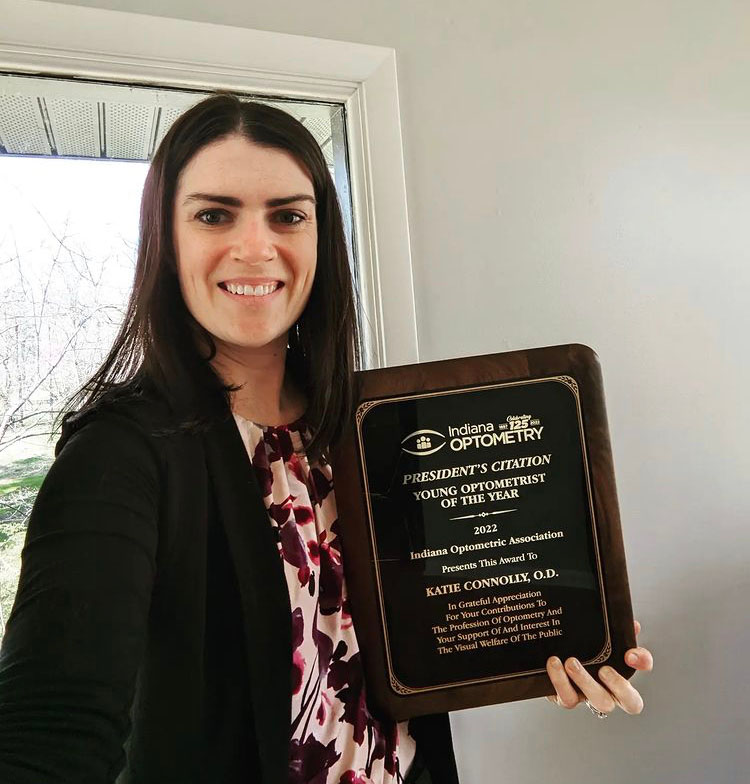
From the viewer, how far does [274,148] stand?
0.77 m

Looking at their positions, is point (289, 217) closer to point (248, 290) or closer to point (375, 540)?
point (248, 290)

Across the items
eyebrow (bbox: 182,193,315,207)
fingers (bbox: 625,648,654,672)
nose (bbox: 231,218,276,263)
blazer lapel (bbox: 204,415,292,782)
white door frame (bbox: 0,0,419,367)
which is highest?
white door frame (bbox: 0,0,419,367)

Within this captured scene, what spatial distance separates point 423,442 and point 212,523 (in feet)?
0.84

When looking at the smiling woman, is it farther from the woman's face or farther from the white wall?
the white wall

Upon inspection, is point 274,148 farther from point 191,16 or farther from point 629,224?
point 629,224

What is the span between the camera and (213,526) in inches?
27.2

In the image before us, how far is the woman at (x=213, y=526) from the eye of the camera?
1.77 ft

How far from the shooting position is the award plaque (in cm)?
76

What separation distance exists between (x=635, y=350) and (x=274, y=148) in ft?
2.80

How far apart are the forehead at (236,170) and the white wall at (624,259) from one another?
0.43m

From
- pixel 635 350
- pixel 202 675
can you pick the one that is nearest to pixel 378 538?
pixel 202 675

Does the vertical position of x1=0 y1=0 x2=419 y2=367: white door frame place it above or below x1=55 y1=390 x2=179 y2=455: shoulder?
above

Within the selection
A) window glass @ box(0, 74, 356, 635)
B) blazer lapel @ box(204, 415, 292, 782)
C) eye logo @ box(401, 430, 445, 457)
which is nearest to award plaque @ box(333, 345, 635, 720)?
eye logo @ box(401, 430, 445, 457)

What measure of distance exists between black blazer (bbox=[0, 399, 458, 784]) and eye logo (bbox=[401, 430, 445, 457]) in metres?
0.18
